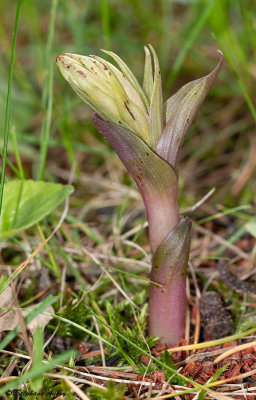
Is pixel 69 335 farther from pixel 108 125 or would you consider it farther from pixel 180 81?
pixel 180 81

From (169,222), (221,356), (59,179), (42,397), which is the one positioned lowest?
(42,397)

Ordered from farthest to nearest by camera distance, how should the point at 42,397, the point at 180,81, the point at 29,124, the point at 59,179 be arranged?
1. the point at 180,81
2. the point at 29,124
3. the point at 59,179
4. the point at 42,397

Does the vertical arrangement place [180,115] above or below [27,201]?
above

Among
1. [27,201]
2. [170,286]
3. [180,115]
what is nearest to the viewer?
[180,115]

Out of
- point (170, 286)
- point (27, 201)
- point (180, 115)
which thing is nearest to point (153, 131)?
point (180, 115)

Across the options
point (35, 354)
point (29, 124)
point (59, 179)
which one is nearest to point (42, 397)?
point (35, 354)

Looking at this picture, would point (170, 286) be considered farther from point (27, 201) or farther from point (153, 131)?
point (27, 201)

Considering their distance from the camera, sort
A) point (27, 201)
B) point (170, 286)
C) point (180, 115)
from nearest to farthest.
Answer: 1. point (180, 115)
2. point (170, 286)
3. point (27, 201)
